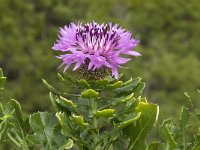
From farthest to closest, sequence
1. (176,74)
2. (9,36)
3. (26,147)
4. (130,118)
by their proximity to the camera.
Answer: (176,74), (9,36), (26,147), (130,118)

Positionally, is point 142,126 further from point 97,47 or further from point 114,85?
point 97,47

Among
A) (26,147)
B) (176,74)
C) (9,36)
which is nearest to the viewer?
(26,147)

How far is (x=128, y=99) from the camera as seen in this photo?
111 inches

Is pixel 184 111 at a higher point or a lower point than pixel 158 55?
lower

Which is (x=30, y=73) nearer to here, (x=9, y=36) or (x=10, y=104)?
(x=9, y=36)

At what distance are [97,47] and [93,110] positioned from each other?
33cm

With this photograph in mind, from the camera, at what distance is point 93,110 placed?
2.89 m

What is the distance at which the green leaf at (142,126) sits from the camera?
2842mm

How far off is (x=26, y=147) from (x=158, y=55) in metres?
36.4

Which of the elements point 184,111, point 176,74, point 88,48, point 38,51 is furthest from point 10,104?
point 176,74

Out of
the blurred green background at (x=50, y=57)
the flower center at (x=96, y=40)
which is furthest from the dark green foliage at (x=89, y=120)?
the blurred green background at (x=50, y=57)

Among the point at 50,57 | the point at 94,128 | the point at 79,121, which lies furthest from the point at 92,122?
the point at 50,57

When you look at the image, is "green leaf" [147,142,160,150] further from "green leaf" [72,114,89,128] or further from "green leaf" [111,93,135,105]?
"green leaf" [72,114,89,128]

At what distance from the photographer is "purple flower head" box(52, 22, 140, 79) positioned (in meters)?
2.93
